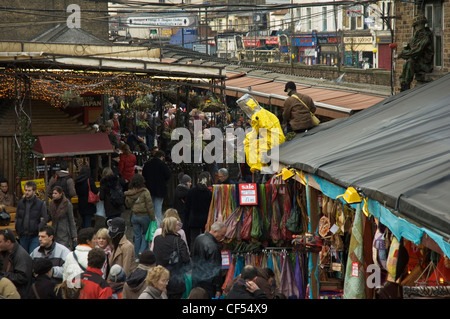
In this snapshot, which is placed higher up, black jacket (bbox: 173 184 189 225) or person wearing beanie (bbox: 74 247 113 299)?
person wearing beanie (bbox: 74 247 113 299)

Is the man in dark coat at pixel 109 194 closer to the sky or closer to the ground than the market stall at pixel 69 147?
closer to the ground

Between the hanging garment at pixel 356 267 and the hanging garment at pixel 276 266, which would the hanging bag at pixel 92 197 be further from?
the hanging garment at pixel 356 267

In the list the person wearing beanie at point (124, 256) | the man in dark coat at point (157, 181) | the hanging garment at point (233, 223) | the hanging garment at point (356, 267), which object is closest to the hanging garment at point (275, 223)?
the hanging garment at point (233, 223)

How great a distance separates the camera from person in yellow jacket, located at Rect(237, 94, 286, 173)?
11.6 m

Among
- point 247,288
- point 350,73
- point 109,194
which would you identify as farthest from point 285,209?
point 350,73

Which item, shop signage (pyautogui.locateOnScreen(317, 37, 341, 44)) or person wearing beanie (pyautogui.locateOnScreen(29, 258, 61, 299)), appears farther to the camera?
shop signage (pyautogui.locateOnScreen(317, 37, 341, 44))

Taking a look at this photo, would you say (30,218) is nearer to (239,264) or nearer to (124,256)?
(124,256)

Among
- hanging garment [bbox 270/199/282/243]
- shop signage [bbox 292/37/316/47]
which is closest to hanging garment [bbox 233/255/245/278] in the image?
hanging garment [bbox 270/199/282/243]

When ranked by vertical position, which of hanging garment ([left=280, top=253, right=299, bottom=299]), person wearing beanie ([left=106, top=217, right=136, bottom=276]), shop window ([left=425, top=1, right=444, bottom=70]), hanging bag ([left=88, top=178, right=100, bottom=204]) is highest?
shop window ([left=425, top=1, right=444, bottom=70])

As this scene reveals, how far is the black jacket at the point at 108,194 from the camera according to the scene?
1329cm

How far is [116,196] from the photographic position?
13.3m

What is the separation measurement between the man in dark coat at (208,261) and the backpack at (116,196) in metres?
4.44

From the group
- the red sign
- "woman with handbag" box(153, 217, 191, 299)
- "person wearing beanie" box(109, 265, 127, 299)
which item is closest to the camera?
"person wearing beanie" box(109, 265, 127, 299)

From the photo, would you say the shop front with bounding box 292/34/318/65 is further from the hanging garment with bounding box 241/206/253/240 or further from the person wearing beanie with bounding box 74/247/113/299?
the person wearing beanie with bounding box 74/247/113/299
